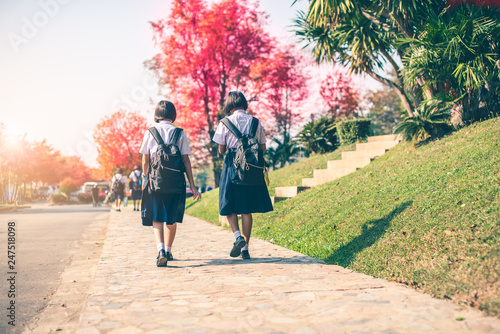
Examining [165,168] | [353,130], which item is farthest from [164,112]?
[353,130]

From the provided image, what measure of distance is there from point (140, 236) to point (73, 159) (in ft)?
259

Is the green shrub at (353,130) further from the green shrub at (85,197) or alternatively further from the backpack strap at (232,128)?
the green shrub at (85,197)

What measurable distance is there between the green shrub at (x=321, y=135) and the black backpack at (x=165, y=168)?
10742 mm

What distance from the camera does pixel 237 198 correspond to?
529 cm

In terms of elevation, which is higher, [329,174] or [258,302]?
[329,174]

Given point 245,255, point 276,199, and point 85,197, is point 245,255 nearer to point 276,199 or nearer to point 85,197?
point 276,199

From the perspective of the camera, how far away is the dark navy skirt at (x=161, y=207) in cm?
507

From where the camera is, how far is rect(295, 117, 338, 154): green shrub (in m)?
15.3

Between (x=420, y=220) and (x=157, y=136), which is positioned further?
(x=157, y=136)

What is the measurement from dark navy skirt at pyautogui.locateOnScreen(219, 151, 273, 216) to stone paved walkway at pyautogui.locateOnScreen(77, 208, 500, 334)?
0.63 meters

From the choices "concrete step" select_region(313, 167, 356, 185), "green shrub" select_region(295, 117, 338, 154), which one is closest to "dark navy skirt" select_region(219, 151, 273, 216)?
"concrete step" select_region(313, 167, 356, 185)

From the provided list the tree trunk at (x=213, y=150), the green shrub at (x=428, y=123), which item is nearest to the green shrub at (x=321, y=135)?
the green shrub at (x=428, y=123)

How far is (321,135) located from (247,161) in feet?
35.1

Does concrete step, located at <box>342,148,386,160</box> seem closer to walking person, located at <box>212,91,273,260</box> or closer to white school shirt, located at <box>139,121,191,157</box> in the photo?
walking person, located at <box>212,91,273,260</box>
